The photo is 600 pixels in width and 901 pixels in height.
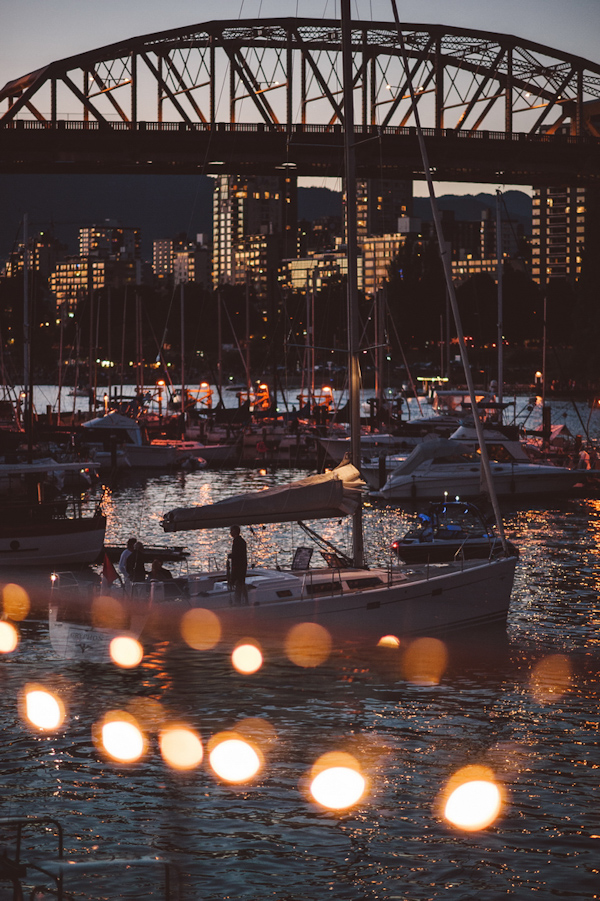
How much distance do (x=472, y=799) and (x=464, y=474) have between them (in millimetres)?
32794

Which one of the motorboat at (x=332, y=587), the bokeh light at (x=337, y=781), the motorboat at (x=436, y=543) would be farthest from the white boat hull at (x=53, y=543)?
the bokeh light at (x=337, y=781)

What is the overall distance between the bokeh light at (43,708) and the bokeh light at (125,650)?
2.25 metres

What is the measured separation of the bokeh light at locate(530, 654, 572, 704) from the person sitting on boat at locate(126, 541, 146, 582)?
7.77m

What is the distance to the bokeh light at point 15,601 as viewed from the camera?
27984 millimetres

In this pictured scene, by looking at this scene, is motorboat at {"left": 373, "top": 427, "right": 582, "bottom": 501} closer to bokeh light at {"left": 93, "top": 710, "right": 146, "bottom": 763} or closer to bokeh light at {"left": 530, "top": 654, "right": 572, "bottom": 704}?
bokeh light at {"left": 530, "top": 654, "right": 572, "bottom": 704}

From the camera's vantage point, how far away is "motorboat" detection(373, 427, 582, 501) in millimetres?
46500

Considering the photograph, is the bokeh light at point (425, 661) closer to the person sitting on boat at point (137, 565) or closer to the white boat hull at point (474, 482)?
the person sitting on boat at point (137, 565)

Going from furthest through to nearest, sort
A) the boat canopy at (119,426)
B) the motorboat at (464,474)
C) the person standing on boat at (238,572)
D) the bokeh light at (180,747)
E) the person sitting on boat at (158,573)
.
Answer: the boat canopy at (119,426)
the motorboat at (464,474)
the person sitting on boat at (158,573)
the person standing on boat at (238,572)
the bokeh light at (180,747)

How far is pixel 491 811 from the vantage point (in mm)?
15164

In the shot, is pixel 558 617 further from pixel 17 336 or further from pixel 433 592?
pixel 17 336

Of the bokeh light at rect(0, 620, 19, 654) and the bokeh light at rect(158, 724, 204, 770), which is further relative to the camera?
the bokeh light at rect(0, 620, 19, 654)

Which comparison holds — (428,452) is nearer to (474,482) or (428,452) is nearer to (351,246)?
(474,482)

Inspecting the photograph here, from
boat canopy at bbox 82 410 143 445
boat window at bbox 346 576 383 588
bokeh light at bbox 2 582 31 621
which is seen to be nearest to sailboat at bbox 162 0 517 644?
boat window at bbox 346 576 383 588

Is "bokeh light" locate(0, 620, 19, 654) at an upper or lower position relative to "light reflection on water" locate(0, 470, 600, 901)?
lower
